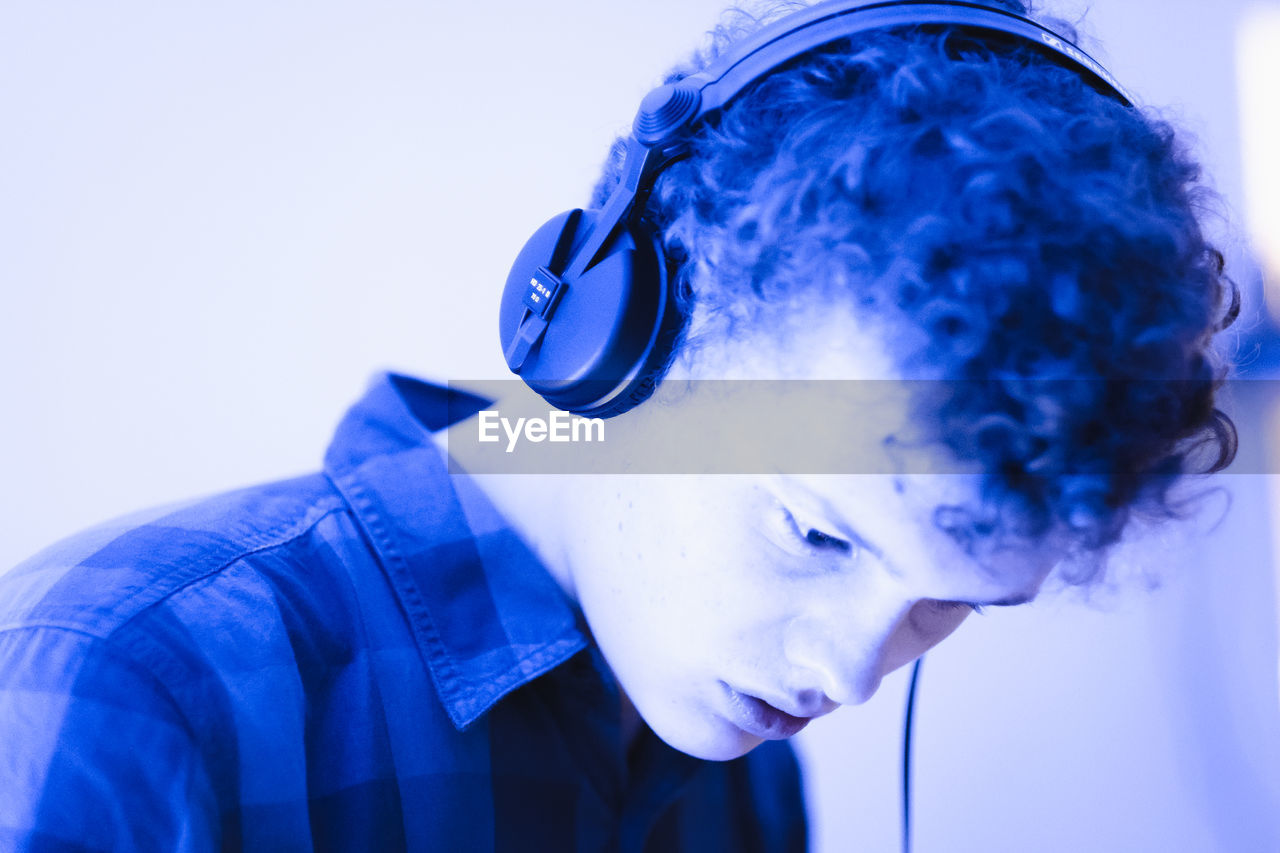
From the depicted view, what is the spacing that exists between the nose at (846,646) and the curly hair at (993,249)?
79 millimetres

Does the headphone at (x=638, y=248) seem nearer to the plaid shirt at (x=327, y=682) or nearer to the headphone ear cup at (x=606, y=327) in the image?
the headphone ear cup at (x=606, y=327)

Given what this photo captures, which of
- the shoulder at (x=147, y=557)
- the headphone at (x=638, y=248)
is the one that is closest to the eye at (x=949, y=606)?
the headphone at (x=638, y=248)

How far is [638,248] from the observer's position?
54 cm

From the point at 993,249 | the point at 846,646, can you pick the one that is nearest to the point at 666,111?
the point at 993,249

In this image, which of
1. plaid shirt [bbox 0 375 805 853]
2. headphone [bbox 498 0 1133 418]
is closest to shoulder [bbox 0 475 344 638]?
plaid shirt [bbox 0 375 805 853]

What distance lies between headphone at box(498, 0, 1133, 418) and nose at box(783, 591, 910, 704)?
0.17 meters

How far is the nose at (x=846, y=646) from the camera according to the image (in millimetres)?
536

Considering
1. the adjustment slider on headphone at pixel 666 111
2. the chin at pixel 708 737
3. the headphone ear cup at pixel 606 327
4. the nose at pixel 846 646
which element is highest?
the adjustment slider on headphone at pixel 666 111

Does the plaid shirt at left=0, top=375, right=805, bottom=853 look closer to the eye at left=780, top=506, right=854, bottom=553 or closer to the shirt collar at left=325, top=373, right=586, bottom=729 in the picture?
the shirt collar at left=325, top=373, right=586, bottom=729

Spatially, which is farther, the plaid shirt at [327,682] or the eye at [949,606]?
the eye at [949,606]

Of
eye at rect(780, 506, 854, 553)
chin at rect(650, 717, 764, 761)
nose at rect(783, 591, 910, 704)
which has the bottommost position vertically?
chin at rect(650, 717, 764, 761)

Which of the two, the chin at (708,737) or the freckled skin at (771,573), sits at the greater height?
the freckled skin at (771,573)

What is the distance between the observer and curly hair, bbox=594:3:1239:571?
449mm

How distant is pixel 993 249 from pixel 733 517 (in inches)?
8.2
